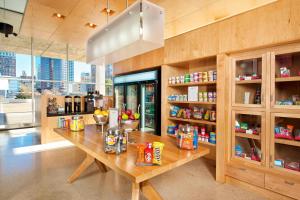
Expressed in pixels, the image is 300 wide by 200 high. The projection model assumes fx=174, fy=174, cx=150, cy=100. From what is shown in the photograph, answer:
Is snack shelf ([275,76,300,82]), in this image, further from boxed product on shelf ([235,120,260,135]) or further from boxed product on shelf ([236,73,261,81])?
boxed product on shelf ([235,120,260,135])

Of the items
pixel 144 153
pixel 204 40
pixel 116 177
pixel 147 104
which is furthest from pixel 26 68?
pixel 144 153

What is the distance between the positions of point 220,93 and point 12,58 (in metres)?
7.12

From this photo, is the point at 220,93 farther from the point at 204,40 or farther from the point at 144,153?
the point at 144,153

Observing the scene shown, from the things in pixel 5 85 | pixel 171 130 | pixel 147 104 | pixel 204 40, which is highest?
pixel 204 40

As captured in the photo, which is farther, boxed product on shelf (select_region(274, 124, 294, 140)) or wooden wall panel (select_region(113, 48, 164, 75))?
wooden wall panel (select_region(113, 48, 164, 75))

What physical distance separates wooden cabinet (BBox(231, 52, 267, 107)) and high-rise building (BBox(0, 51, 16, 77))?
708cm

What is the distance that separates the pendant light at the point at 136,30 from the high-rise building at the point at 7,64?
592cm

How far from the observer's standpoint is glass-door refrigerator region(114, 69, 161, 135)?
3547 millimetres

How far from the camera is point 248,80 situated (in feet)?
7.54

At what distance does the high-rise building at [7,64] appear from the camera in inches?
234

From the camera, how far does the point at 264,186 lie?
2117mm

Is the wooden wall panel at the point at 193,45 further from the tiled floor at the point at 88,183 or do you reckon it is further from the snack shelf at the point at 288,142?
the tiled floor at the point at 88,183

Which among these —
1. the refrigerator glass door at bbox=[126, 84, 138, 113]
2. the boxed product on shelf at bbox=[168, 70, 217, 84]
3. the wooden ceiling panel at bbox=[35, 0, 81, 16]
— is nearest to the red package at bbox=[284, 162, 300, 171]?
A: the boxed product on shelf at bbox=[168, 70, 217, 84]

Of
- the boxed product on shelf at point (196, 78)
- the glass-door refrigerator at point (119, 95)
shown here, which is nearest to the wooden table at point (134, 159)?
the boxed product on shelf at point (196, 78)
